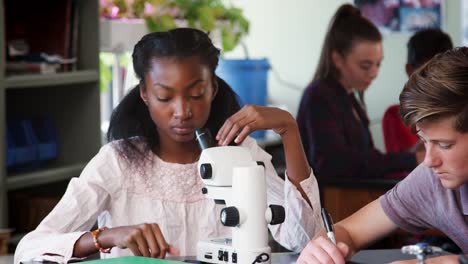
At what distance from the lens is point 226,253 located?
1.71m

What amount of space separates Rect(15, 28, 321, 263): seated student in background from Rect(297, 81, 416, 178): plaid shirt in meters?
1.24

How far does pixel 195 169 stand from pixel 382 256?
484 mm

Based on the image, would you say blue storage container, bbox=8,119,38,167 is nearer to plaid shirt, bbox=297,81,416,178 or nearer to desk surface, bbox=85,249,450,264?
plaid shirt, bbox=297,81,416,178

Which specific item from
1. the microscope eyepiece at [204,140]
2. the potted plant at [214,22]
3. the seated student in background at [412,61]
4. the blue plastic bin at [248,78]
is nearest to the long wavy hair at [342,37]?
the seated student in background at [412,61]

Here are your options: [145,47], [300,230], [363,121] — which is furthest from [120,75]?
[300,230]

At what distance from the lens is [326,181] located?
136 inches

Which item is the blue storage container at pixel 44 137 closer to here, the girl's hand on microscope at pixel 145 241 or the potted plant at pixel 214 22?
the potted plant at pixel 214 22

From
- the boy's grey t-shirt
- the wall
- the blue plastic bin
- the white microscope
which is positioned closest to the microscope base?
the white microscope

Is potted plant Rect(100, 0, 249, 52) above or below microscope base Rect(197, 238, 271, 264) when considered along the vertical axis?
above

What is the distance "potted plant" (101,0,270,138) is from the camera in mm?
3973

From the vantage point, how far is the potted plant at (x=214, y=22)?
3973 millimetres

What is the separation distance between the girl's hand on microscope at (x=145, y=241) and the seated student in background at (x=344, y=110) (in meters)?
1.70

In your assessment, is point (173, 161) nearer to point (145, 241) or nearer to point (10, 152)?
point (145, 241)

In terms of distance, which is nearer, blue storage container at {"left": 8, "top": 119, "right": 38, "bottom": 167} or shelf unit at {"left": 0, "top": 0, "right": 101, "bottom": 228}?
blue storage container at {"left": 8, "top": 119, "right": 38, "bottom": 167}
